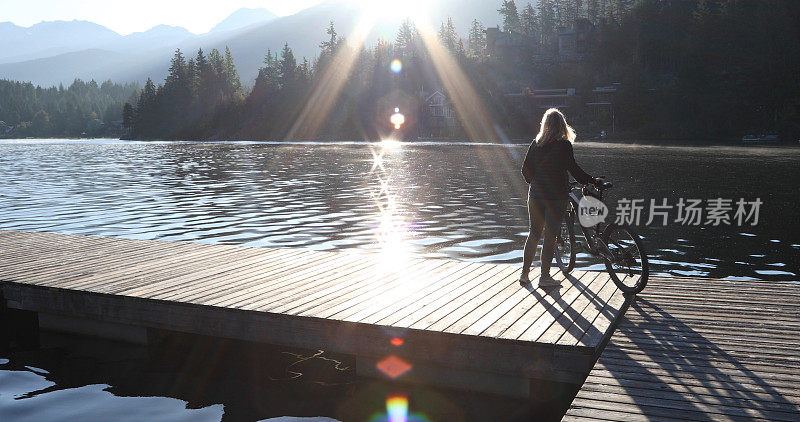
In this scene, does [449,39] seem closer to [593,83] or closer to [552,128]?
[593,83]

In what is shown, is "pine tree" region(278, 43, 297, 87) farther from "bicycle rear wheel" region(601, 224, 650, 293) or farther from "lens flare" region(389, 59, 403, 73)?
"bicycle rear wheel" region(601, 224, 650, 293)

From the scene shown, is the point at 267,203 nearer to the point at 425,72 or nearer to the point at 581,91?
the point at 581,91

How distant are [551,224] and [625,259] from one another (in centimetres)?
108

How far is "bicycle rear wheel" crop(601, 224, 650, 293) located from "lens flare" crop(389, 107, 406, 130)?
141094mm

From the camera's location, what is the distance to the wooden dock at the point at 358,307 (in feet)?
23.4

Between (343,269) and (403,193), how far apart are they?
2145 centimetres

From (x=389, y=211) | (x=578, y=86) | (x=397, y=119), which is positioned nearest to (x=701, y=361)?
(x=389, y=211)

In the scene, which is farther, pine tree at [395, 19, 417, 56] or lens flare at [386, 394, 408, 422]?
pine tree at [395, 19, 417, 56]

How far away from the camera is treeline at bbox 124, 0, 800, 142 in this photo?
112 m

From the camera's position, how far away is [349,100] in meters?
161

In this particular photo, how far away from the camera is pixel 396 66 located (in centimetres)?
17188

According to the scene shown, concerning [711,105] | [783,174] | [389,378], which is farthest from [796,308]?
[711,105]

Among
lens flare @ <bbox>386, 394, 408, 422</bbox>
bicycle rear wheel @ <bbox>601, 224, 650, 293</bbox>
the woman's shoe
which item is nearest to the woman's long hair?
bicycle rear wheel @ <bbox>601, 224, 650, 293</bbox>

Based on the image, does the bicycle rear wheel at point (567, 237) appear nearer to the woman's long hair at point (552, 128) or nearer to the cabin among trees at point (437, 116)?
the woman's long hair at point (552, 128)
